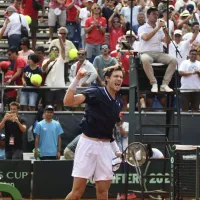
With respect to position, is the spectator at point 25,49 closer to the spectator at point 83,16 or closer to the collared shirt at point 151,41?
the spectator at point 83,16

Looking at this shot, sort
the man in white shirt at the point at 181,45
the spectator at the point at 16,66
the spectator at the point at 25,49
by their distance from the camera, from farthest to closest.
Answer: the man in white shirt at the point at 181,45
the spectator at the point at 25,49
the spectator at the point at 16,66

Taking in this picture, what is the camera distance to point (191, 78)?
60.3ft

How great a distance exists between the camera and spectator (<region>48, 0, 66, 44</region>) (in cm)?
2154

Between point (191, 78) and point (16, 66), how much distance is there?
4038 millimetres

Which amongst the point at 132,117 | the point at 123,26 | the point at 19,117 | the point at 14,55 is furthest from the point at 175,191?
the point at 123,26

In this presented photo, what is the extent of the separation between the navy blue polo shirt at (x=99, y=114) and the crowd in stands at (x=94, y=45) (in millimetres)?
4657

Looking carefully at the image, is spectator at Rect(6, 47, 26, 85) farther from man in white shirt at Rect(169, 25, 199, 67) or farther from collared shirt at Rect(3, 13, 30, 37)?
man in white shirt at Rect(169, 25, 199, 67)

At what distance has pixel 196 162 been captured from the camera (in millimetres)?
10781

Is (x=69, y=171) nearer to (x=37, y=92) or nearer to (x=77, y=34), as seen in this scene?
(x=37, y=92)

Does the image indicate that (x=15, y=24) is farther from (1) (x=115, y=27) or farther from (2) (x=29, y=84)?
(2) (x=29, y=84)

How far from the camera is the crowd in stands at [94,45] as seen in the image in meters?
15.5

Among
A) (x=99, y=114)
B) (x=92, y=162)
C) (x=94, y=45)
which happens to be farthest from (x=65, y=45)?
(x=92, y=162)

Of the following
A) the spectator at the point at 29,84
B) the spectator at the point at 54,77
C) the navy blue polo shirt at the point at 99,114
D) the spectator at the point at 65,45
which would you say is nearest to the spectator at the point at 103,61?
the spectator at the point at 54,77

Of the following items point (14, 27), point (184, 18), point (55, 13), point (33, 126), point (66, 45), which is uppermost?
point (55, 13)
